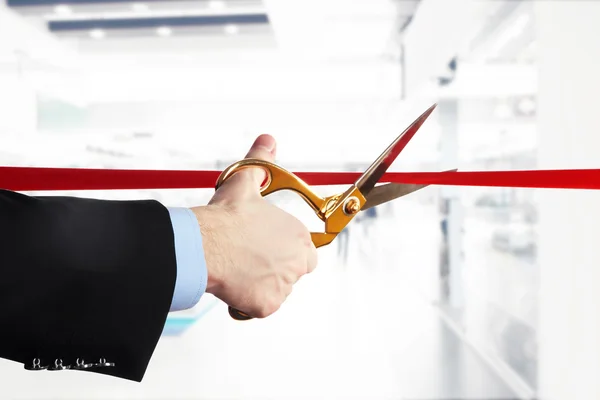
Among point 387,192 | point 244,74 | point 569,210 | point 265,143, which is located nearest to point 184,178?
point 265,143

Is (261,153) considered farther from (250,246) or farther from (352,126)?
(352,126)

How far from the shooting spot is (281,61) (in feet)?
23.2

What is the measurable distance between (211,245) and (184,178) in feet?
1.35

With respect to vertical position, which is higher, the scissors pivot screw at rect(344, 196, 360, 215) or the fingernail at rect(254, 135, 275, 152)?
the fingernail at rect(254, 135, 275, 152)

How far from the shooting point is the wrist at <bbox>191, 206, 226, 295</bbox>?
69 centimetres

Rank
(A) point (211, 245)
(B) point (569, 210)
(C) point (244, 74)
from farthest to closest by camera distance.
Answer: (C) point (244, 74) → (B) point (569, 210) → (A) point (211, 245)

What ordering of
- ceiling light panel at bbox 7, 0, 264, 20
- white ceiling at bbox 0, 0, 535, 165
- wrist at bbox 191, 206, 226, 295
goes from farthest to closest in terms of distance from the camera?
1. ceiling light panel at bbox 7, 0, 264, 20
2. white ceiling at bbox 0, 0, 535, 165
3. wrist at bbox 191, 206, 226, 295

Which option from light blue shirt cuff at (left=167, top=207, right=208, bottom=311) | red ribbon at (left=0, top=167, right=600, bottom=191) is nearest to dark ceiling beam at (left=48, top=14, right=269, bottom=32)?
red ribbon at (left=0, top=167, right=600, bottom=191)

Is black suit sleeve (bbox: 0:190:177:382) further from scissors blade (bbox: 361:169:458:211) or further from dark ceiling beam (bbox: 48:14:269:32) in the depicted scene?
dark ceiling beam (bbox: 48:14:269:32)

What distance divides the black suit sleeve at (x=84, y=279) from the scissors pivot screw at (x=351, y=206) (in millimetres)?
311

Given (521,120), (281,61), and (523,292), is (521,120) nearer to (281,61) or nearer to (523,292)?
(523,292)

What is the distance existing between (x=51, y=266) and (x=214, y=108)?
7665 mm

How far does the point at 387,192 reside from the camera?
3.12 feet

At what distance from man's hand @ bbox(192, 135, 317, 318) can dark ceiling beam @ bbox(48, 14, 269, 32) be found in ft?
21.9
